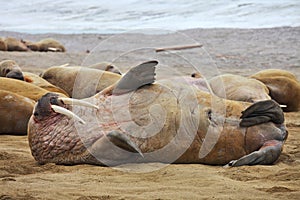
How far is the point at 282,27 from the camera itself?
15914 millimetres

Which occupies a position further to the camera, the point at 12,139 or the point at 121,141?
the point at 12,139

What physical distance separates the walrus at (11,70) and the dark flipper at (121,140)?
134 inches

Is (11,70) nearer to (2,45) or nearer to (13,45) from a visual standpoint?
(2,45)

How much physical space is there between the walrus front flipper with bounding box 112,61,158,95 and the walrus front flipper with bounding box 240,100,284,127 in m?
0.68

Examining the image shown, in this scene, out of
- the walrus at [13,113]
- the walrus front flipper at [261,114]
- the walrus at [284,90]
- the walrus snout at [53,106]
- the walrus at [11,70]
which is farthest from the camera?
the walrus at [11,70]

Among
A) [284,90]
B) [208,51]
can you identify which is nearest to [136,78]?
[284,90]

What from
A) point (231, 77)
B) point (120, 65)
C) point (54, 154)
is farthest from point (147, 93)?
point (120, 65)

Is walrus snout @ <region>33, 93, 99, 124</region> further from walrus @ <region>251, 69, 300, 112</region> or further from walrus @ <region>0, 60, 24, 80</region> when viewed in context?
walrus @ <region>251, 69, 300, 112</region>

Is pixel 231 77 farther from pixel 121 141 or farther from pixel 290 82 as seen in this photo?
pixel 121 141

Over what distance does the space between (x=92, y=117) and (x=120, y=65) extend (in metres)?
6.97

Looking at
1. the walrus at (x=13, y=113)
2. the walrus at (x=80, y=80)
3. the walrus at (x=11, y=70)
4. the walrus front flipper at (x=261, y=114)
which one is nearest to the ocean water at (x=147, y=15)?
the walrus at (x=80, y=80)

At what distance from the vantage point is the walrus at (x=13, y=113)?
5664 mm

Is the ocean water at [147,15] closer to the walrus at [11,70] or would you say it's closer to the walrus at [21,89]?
the walrus at [11,70]

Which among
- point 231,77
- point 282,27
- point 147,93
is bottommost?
point 282,27
